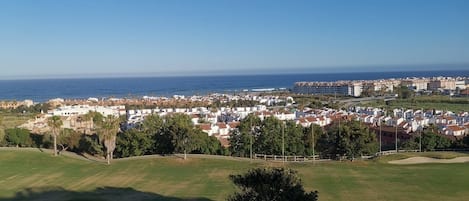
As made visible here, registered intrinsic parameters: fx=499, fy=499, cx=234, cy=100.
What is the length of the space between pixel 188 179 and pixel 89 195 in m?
7.69

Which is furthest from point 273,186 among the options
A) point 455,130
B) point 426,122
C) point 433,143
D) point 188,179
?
point 426,122

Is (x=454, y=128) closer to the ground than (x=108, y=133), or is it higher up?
closer to the ground

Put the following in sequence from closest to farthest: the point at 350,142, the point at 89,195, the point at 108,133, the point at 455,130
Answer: the point at 89,195, the point at 108,133, the point at 350,142, the point at 455,130

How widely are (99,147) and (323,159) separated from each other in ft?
68.0

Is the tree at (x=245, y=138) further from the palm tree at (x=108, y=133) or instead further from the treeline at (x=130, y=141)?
the palm tree at (x=108, y=133)

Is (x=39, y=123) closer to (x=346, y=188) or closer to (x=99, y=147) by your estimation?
(x=99, y=147)

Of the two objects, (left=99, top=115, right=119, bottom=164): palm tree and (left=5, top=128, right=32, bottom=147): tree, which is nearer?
(left=99, top=115, right=119, bottom=164): palm tree

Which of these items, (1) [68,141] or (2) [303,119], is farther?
(2) [303,119]

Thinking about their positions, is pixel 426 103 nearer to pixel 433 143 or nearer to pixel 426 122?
pixel 426 122

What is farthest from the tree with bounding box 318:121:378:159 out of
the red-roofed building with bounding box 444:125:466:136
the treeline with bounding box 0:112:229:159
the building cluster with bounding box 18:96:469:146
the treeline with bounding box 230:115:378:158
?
the red-roofed building with bounding box 444:125:466:136

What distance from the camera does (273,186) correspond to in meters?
14.0

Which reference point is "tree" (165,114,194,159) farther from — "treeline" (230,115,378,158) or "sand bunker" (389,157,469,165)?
"sand bunker" (389,157,469,165)

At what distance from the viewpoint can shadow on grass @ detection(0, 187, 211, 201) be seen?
2877cm

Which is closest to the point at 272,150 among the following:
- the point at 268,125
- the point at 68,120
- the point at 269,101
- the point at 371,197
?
the point at 268,125
